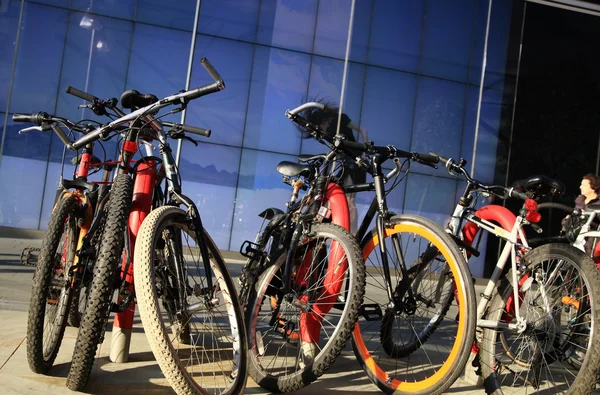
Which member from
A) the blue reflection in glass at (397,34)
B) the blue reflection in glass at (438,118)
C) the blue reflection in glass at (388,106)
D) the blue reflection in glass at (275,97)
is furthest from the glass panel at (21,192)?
the blue reflection in glass at (438,118)

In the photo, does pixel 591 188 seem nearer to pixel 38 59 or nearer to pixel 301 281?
pixel 301 281

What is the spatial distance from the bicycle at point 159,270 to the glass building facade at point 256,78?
9.12 m

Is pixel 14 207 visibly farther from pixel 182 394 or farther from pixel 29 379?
pixel 182 394

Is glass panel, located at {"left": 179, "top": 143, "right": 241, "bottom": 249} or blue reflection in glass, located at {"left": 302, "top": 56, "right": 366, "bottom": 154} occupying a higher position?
blue reflection in glass, located at {"left": 302, "top": 56, "right": 366, "bottom": 154}

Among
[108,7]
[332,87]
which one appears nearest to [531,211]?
[332,87]

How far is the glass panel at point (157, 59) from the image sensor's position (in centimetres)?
1184

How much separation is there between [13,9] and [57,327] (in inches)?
417

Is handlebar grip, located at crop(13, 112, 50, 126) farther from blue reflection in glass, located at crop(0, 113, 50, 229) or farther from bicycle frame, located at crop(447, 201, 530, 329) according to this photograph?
blue reflection in glass, located at crop(0, 113, 50, 229)

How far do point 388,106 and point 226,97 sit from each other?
137 inches

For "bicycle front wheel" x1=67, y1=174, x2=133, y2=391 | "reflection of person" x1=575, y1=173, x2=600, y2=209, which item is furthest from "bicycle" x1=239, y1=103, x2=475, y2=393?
"reflection of person" x1=575, y1=173, x2=600, y2=209

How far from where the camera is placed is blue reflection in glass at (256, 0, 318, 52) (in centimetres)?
1231

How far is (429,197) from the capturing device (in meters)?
13.3

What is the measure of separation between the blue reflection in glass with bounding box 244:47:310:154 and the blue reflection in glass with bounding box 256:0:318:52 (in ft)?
0.65

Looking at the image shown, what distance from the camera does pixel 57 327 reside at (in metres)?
2.90
